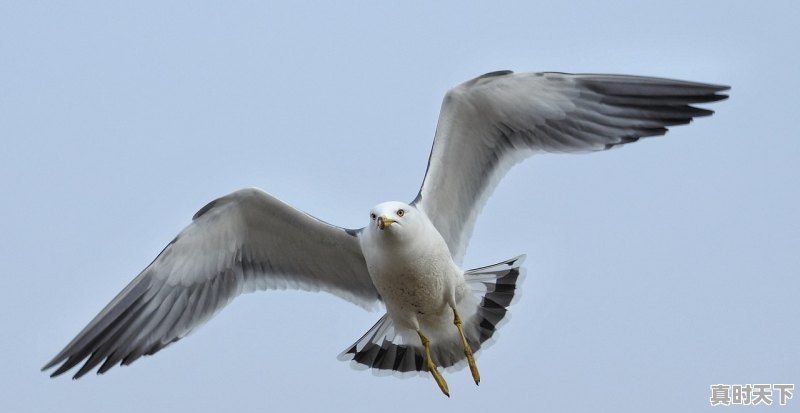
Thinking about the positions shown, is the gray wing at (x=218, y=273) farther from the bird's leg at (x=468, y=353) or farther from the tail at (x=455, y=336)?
the bird's leg at (x=468, y=353)

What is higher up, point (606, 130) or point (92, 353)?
point (606, 130)

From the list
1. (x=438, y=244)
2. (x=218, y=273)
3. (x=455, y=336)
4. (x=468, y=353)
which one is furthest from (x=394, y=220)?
(x=218, y=273)

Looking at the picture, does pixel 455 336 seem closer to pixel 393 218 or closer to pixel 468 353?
pixel 468 353

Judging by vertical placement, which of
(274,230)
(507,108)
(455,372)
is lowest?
(455,372)

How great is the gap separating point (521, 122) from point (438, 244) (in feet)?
4.12

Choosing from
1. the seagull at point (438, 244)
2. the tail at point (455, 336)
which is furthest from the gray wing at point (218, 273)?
the tail at point (455, 336)

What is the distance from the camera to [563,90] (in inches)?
376

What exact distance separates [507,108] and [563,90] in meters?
0.45

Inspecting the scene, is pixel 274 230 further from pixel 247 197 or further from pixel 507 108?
pixel 507 108

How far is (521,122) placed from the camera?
9586 millimetres

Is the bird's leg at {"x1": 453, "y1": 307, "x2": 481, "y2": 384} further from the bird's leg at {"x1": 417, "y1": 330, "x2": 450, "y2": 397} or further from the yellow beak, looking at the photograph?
the yellow beak

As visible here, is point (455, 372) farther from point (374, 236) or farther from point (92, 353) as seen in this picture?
point (92, 353)

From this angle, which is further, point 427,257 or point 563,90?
point 563,90

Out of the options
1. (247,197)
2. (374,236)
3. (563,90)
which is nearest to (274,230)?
(247,197)
